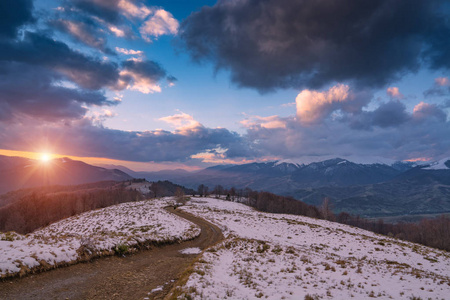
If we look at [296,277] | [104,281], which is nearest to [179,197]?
[104,281]

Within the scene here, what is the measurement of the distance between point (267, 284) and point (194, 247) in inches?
564

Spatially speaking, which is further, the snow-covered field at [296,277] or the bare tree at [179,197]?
the bare tree at [179,197]

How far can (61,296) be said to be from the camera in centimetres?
1107

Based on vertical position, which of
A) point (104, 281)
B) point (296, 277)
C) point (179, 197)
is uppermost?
point (296, 277)

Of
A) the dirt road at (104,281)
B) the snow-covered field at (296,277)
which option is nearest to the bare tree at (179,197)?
the snow-covered field at (296,277)

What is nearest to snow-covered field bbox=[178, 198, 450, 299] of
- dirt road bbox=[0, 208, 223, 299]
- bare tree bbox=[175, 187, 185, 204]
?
dirt road bbox=[0, 208, 223, 299]

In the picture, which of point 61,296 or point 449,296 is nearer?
point 61,296

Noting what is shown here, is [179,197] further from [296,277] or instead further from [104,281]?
[296,277]

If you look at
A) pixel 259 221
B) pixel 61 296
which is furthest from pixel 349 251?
pixel 61 296

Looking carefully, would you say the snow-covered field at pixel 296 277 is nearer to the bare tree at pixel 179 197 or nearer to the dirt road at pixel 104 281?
the dirt road at pixel 104 281

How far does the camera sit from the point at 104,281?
13.3 m

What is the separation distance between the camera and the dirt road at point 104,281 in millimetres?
11321

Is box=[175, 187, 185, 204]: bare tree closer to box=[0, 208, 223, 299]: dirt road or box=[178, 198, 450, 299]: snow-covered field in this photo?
box=[178, 198, 450, 299]: snow-covered field

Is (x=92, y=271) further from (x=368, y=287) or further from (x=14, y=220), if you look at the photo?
(x=14, y=220)
